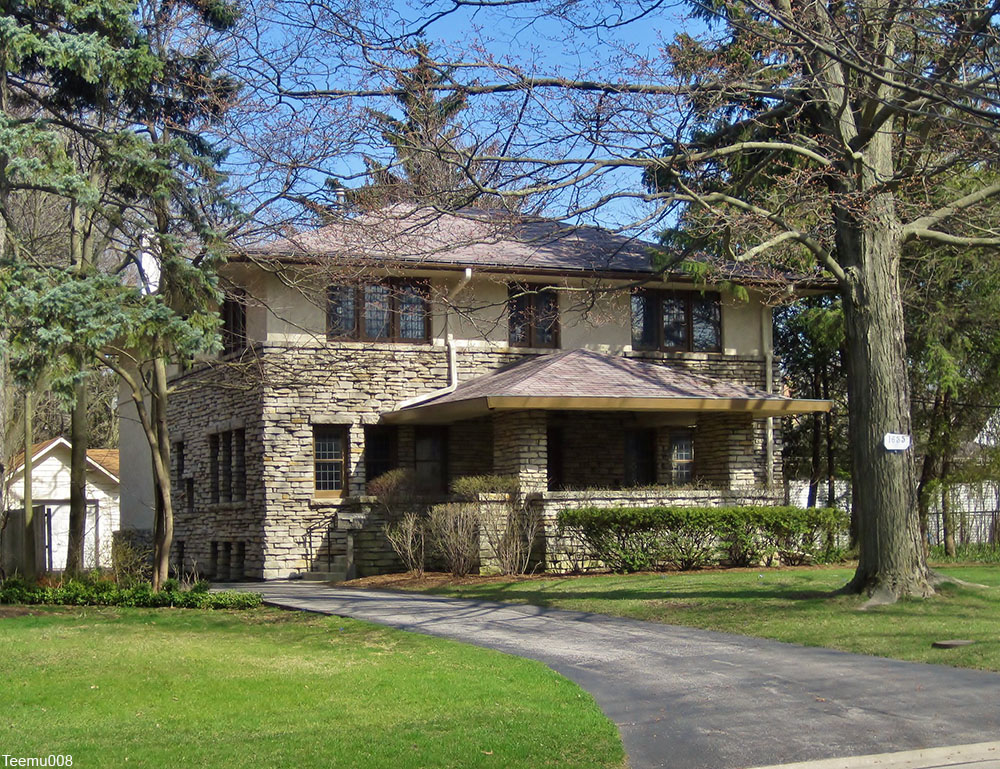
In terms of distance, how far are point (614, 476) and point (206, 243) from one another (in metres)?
10.7

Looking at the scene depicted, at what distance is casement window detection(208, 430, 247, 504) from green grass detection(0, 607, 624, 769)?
1151cm

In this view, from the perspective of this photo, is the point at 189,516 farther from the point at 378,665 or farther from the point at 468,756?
the point at 468,756

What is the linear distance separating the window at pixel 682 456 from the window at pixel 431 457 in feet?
15.8

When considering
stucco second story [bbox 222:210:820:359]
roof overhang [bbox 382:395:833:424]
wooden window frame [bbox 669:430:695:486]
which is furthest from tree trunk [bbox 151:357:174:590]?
wooden window frame [bbox 669:430:695:486]

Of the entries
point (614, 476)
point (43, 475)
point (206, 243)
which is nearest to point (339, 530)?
point (614, 476)

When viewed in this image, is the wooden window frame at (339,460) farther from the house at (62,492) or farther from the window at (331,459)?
the house at (62,492)

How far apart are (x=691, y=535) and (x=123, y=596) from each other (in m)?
9.00

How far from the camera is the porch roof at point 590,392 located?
64.7ft

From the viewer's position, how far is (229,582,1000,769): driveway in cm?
757

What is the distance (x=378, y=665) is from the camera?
33.7 ft

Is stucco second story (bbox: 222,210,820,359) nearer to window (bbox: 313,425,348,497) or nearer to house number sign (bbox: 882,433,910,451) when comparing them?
window (bbox: 313,425,348,497)

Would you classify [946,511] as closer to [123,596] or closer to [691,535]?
[691,535]

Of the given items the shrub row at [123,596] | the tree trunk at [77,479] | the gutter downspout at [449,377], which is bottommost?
the shrub row at [123,596]

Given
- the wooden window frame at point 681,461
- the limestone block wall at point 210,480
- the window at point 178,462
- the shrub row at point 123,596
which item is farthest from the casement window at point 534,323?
the shrub row at point 123,596
